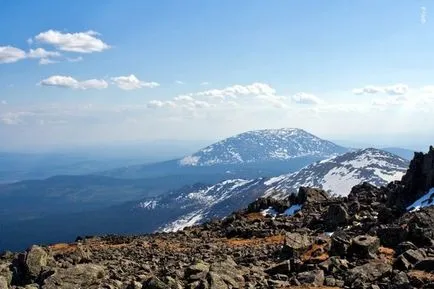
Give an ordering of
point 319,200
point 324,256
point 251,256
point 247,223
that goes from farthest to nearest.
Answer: point 319,200 → point 247,223 → point 251,256 → point 324,256

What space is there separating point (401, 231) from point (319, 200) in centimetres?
4154

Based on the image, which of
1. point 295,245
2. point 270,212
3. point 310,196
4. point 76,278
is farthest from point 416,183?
point 76,278

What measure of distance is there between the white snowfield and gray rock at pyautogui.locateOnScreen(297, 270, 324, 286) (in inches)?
1147

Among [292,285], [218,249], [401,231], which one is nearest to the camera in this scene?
[292,285]

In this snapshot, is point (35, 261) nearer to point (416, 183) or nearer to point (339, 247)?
point (339, 247)

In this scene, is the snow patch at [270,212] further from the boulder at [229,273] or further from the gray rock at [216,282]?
the gray rock at [216,282]

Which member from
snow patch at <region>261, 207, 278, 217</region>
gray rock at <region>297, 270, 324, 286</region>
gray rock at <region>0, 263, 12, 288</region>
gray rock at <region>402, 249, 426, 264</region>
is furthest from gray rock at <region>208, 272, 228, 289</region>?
snow patch at <region>261, 207, 278, 217</region>

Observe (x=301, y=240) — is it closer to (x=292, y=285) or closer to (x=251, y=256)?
(x=251, y=256)

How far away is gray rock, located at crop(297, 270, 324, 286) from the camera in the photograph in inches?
1006

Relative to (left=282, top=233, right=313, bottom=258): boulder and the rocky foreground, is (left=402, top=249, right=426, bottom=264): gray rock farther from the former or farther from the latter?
(left=282, top=233, right=313, bottom=258): boulder

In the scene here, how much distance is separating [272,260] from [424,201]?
87.4ft

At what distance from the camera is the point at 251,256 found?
123ft

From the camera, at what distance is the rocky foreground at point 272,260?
26.2 m

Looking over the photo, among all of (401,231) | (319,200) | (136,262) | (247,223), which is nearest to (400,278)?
(401,231)
